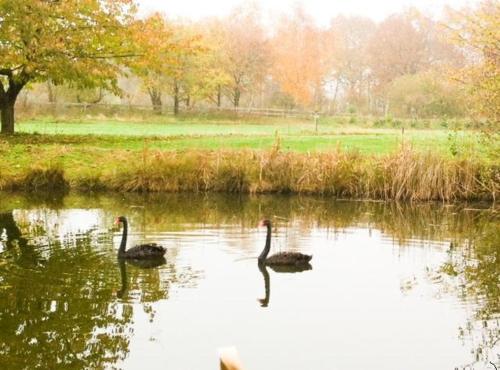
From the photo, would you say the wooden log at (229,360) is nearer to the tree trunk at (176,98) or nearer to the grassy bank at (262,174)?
the grassy bank at (262,174)

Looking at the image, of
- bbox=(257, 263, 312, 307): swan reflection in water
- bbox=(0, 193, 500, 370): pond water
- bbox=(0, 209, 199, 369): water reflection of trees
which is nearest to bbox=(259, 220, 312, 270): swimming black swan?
bbox=(257, 263, 312, 307): swan reflection in water

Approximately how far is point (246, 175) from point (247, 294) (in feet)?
42.9

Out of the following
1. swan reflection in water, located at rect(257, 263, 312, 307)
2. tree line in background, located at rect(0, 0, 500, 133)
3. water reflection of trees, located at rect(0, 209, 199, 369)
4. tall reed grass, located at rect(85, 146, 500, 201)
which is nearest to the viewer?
water reflection of trees, located at rect(0, 209, 199, 369)

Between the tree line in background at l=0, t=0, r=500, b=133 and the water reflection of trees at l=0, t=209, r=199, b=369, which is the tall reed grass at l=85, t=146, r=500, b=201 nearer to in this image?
the tree line in background at l=0, t=0, r=500, b=133

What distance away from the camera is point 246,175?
978 inches

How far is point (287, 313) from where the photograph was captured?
10.9m

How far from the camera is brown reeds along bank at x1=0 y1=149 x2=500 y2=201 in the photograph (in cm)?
2378

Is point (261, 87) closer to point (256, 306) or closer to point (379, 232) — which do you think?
point (379, 232)

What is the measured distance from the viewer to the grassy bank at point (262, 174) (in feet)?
76.6

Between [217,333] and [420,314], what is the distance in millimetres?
3131

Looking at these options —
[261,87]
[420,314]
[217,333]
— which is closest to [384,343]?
[420,314]

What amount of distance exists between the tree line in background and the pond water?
23.6 feet

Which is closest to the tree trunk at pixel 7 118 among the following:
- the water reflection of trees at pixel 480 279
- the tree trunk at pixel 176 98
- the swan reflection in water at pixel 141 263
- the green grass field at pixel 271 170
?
the green grass field at pixel 271 170

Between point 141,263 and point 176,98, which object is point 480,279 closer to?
point 141,263
